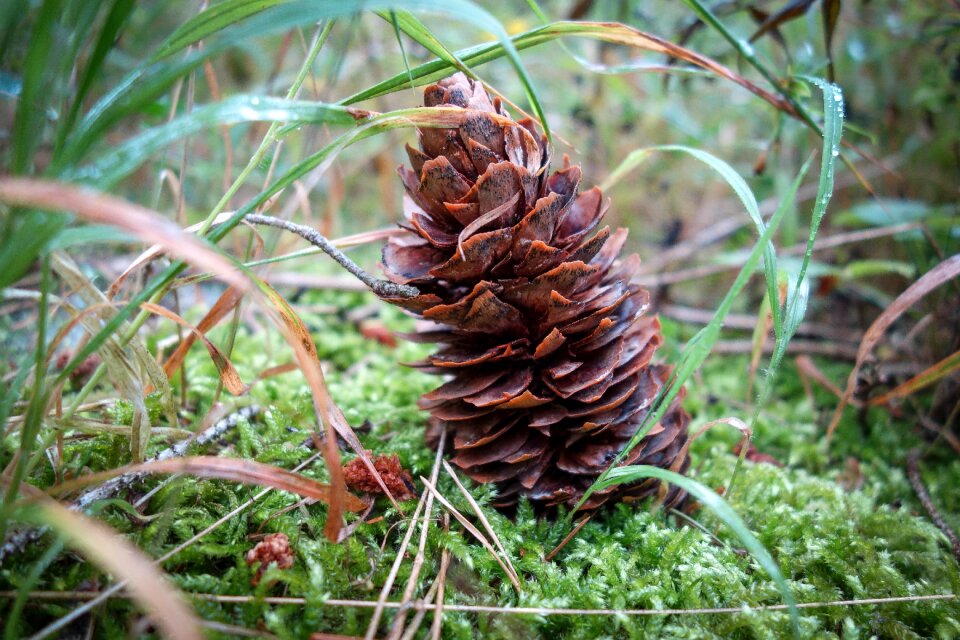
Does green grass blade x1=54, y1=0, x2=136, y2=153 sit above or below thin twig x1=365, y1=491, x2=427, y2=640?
above

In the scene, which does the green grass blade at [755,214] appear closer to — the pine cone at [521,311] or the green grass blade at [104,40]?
the pine cone at [521,311]

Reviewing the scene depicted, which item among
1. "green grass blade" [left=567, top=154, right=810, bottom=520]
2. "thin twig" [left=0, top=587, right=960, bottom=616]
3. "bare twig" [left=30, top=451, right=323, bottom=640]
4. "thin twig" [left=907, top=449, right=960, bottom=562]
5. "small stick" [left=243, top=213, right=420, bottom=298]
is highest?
"small stick" [left=243, top=213, right=420, bottom=298]

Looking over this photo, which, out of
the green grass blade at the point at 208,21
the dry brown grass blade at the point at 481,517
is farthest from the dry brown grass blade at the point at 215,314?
the dry brown grass blade at the point at 481,517

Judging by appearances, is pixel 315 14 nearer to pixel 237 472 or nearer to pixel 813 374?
pixel 237 472

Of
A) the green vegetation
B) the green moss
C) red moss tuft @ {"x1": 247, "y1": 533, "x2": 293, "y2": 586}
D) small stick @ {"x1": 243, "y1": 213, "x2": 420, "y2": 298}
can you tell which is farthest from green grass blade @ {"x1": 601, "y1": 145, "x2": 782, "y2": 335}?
red moss tuft @ {"x1": 247, "y1": 533, "x2": 293, "y2": 586}

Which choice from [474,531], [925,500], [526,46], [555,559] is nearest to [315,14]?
[526,46]

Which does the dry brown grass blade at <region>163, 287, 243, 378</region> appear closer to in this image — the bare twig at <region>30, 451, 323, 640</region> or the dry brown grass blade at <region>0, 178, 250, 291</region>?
the bare twig at <region>30, 451, 323, 640</region>

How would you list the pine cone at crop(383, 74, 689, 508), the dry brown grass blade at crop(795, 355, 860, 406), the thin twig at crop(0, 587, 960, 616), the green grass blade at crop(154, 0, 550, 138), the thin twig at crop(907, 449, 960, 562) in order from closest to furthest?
the green grass blade at crop(154, 0, 550, 138)
the thin twig at crop(0, 587, 960, 616)
the pine cone at crop(383, 74, 689, 508)
the thin twig at crop(907, 449, 960, 562)
the dry brown grass blade at crop(795, 355, 860, 406)
